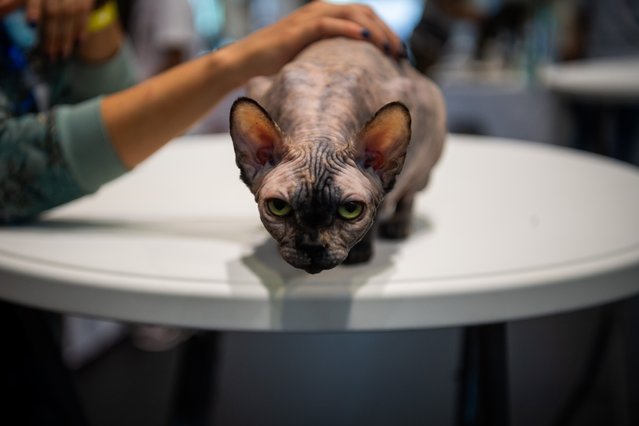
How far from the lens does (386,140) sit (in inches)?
17.5

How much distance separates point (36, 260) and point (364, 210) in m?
0.33

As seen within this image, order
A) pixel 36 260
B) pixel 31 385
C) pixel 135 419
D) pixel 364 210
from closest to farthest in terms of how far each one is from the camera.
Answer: pixel 364 210
pixel 36 260
pixel 31 385
pixel 135 419

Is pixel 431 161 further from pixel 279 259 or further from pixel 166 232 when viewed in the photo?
pixel 166 232

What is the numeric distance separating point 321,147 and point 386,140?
0.16 ft

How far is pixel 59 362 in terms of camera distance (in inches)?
28.2

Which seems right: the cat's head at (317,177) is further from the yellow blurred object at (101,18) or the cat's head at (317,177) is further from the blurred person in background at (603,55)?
the blurred person in background at (603,55)

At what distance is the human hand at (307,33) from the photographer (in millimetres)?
603

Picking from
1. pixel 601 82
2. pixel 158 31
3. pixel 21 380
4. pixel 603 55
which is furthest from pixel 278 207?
pixel 603 55

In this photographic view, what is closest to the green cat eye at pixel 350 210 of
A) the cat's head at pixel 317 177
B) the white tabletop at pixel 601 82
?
the cat's head at pixel 317 177

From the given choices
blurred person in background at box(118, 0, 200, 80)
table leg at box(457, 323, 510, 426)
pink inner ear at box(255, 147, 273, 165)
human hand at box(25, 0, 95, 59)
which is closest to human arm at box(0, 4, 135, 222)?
human hand at box(25, 0, 95, 59)

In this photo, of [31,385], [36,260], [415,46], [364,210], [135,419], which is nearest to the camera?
[364,210]

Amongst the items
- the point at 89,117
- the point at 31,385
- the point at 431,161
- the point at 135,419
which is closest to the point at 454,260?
the point at 431,161

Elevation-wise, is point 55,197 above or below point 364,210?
below

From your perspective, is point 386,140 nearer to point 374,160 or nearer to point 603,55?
point 374,160
